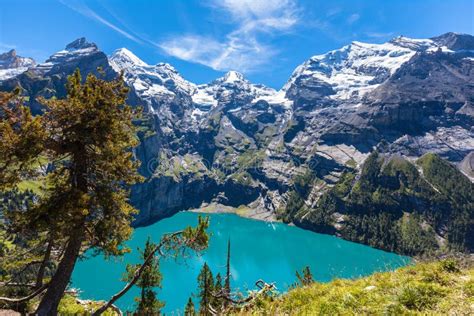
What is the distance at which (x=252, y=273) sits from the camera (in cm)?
17775

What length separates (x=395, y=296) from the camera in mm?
7895

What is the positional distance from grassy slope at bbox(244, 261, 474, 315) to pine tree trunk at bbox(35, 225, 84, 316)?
29.4 feet

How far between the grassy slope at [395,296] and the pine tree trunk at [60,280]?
29.4ft

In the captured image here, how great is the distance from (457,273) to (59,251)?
17121mm

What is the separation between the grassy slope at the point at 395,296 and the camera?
24.6ft

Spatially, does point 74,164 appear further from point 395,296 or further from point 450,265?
point 450,265

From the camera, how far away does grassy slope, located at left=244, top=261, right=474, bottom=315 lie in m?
7.49

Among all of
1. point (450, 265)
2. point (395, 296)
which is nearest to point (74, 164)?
point (395, 296)

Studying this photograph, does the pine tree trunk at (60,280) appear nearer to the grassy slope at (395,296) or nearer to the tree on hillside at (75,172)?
the tree on hillside at (75,172)

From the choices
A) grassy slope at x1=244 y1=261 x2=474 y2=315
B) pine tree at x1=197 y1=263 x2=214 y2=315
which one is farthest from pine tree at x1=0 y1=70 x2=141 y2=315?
grassy slope at x1=244 y1=261 x2=474 y2=315

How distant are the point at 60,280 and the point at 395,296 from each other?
42.5 feet

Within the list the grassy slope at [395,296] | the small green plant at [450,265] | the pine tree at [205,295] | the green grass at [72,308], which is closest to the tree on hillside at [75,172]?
the pine tree at [205,295]

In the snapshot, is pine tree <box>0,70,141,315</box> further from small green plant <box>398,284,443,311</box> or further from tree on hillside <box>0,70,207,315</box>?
small green plant <box>398,284,443,311</box>

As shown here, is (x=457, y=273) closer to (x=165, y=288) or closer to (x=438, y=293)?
(x=438, y=293)
